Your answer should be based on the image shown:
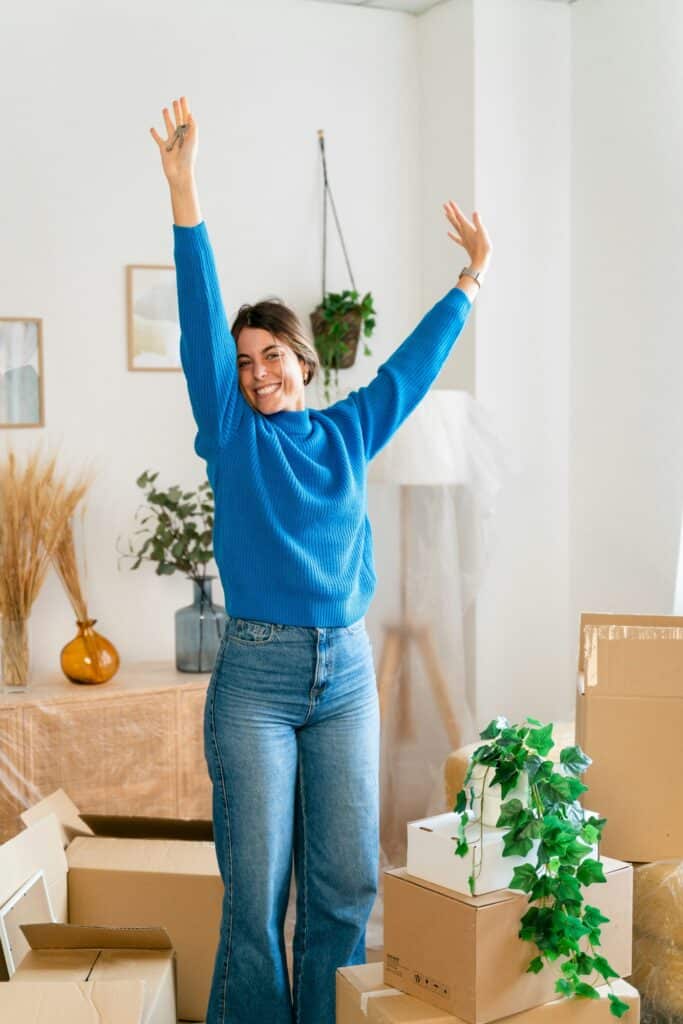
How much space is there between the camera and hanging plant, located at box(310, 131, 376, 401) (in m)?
3.78

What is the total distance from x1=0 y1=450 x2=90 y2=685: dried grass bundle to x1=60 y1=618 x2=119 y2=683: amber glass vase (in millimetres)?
119

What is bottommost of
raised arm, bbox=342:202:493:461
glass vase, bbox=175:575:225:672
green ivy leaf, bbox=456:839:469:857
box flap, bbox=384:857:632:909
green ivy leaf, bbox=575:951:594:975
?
green ivy leaf, bbox=575:951:594:975

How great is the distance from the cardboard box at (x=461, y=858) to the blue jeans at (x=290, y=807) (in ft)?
0.58

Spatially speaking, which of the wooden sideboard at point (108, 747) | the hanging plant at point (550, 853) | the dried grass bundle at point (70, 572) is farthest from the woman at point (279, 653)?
the dried grass bundle at point (70, 572)

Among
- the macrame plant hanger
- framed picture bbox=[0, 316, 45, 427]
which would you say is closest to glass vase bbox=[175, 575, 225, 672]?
framed picture bbox=[0, 316, 45, 427]

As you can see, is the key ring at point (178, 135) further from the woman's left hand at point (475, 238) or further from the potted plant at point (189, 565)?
the potted plant at point (189, 565)

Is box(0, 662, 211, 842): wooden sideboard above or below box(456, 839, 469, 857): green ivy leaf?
below

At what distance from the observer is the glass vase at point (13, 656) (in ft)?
10.6

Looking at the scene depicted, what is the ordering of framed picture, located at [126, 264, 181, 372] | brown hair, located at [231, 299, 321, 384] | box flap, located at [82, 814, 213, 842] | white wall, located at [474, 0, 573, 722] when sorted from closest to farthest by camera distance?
brown hair, located at [231, 299, 321, 384] < box flap, located at [82, 814, 213, 842] < framed picture, located at [126, 264, 181, 372] < white wall, located at [474, 0, 573, 722]

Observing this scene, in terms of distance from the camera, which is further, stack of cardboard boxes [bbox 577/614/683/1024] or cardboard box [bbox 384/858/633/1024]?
stack of cardboard boxes [bbox 577/614/683/1024]

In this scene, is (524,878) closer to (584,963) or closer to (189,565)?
(584,963)

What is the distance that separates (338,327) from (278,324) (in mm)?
1600

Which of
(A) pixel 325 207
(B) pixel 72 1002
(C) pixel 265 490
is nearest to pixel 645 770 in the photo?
(C) pixel 265 490

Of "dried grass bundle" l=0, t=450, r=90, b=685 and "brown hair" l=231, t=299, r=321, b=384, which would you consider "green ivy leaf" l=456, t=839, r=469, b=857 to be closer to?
"brown hair" l=231, t=299, r=321, b=384
